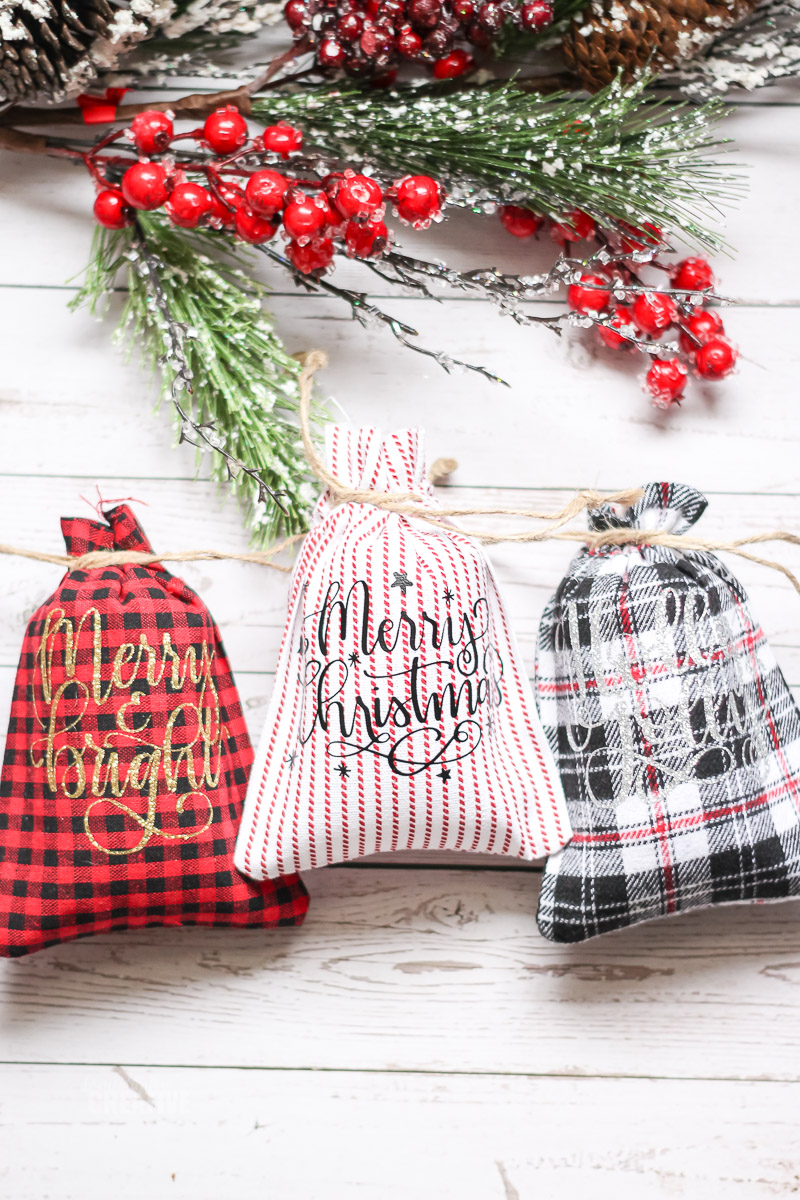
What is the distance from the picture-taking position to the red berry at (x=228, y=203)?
0.81m

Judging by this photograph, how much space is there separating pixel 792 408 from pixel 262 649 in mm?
646

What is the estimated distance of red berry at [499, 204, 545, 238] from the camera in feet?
2.99

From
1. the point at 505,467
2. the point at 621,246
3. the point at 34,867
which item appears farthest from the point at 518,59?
the point at 34,867

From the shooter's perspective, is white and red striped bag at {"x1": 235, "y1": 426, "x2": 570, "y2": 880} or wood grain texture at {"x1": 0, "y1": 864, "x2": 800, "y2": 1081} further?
wood grain texture at {"x1": 0, "y1": 864, "x2": 800, "y2": 1081}

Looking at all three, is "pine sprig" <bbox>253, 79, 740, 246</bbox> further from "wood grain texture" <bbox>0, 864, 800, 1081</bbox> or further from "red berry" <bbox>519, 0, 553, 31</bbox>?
"wood grain texture" <bbox>0, 864, 800, 1081</bbox>

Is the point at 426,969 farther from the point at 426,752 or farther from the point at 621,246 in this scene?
the point at 621,246

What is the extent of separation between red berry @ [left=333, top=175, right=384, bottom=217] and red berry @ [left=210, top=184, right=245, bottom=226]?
10 cm

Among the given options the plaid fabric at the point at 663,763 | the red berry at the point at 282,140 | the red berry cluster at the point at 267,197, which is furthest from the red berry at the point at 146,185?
the plaid fabric at the point at 663,763

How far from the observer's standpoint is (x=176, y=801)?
31.2 inches

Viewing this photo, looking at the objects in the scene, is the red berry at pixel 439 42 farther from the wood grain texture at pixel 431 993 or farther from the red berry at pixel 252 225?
the wood grain texture at pixel 431 993

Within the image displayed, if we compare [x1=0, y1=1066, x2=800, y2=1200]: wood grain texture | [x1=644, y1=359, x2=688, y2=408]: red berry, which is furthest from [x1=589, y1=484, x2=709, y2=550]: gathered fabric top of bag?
[x1=0, y1=1066, x2=800, y2=1200]: wood grain texture

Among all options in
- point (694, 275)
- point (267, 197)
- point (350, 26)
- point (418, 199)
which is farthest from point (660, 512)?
point (350, 26)

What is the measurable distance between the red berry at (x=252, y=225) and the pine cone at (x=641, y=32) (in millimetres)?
373

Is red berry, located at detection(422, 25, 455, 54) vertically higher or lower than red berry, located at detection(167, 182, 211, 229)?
higher
